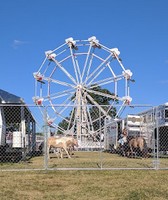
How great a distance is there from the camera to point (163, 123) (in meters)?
20.4

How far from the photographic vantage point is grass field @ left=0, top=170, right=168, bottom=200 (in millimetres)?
8141

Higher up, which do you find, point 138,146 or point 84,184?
A: point 138,146

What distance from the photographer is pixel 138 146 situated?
784 inches

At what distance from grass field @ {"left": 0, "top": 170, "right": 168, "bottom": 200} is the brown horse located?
7.46 meters

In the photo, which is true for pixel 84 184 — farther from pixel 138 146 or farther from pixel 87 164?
pixel 138 146

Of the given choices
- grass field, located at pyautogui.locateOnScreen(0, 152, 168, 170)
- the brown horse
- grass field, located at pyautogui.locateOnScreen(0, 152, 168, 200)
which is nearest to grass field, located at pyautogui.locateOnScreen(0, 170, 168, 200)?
grass field, located at pyautogui.locateOnScreen(0, 152, 168, 200)

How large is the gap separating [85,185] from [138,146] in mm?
10774

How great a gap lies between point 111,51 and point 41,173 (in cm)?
3172

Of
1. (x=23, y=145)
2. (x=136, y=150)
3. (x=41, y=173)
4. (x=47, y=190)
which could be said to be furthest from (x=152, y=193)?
(x=136, y=150)

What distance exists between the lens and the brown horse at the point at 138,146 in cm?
1963

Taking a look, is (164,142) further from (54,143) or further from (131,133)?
(54,143)

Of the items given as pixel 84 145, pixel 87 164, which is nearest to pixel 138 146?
pixel 87 164

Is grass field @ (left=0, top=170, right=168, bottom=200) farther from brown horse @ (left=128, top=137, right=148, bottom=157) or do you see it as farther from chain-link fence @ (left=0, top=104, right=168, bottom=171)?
brown horse @ (left=128, top=137, right=148, bottom=157)

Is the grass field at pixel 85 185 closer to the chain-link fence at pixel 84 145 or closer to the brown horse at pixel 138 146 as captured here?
the chain-link fence at pixel 84 145
